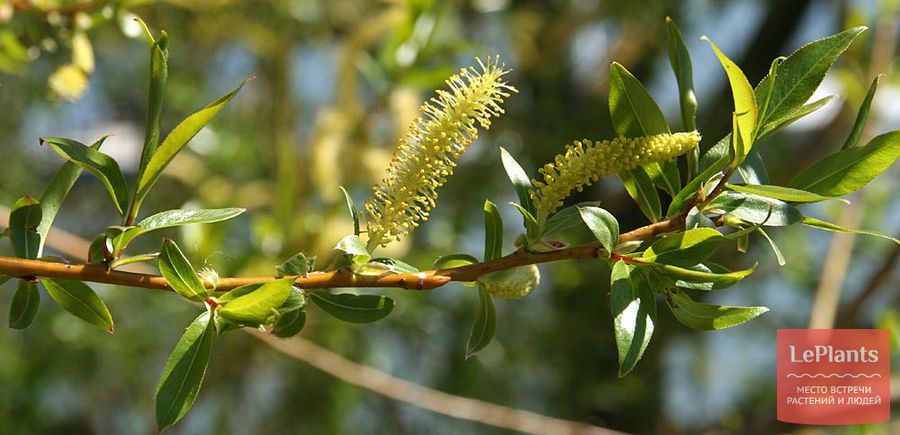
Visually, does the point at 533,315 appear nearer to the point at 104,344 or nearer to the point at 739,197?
the point at 104,344

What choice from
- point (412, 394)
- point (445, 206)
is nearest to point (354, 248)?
point (412, 394)

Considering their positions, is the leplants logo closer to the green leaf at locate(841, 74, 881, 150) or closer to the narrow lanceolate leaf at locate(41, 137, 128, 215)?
the green leaf at locate(841, 74, 881, 150)

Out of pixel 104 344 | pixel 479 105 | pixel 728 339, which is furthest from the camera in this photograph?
pixel 728 339

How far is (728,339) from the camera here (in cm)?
133

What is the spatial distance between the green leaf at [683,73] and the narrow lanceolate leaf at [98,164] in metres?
0.22

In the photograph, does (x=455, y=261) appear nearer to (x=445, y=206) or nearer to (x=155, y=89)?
(x=155, y=89)

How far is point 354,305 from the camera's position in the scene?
1.07 feet

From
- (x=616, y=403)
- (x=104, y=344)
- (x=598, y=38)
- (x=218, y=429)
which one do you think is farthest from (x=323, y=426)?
(x=598, y=38)

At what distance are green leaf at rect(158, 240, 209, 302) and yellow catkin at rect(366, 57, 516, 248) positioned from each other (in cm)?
7

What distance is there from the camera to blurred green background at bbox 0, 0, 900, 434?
1.05 meters

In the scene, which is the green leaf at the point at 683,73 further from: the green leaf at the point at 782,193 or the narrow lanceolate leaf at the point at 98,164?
the narrow lanceolate leaf at the point at 98,164

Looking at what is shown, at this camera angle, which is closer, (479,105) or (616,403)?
(479,105)

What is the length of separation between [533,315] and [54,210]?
928 mm

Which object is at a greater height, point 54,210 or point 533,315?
point 533,315
